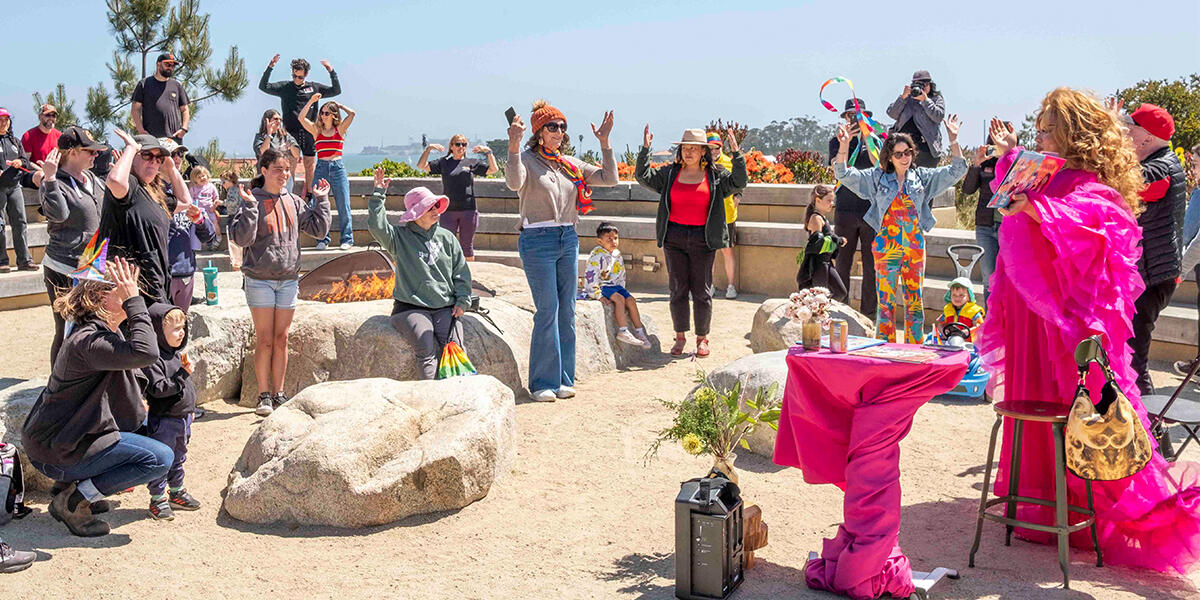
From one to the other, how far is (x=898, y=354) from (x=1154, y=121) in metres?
2.44

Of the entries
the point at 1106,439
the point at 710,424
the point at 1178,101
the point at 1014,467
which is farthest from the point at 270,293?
the point at 1178,101

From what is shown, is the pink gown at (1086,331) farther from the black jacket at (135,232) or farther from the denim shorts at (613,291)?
the black jacket at (135,232)

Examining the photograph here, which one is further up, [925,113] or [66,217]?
[925,113]

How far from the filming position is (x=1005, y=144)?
7.31m

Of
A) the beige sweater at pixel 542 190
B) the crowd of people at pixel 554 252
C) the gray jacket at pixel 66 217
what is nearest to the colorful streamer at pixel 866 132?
the crowd of people at pixel 554 252

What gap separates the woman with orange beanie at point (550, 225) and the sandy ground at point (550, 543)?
900 millimetres

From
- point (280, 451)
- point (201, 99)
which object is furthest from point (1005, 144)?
point (201, 99)

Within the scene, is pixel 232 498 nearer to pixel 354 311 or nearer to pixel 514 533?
pixel 514 533

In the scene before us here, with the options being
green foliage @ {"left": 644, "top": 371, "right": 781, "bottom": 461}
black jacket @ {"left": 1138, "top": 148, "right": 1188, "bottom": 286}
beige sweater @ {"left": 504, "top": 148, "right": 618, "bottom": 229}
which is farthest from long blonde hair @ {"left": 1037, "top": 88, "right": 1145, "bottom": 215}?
beige sweater @ {"left": 504, "top": 148, "right": 618, "bottom": 229}

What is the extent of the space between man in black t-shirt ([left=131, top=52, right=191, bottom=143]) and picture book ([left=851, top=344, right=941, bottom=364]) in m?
10.1

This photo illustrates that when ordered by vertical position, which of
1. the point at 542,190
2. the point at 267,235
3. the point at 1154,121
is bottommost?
the point at 267,235

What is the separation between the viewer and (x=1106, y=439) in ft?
14.5

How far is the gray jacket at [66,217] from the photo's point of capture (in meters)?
7.62

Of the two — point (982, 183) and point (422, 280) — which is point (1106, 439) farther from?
point (982, 183)
